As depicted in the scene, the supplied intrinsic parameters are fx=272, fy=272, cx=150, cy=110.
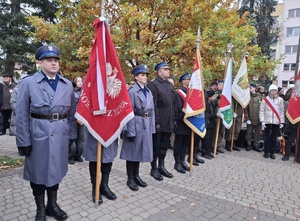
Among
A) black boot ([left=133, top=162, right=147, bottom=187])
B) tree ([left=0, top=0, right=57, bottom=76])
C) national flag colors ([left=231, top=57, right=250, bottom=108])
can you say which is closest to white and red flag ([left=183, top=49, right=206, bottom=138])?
black boot ([left=133, top=162, right=147, bottom=187])

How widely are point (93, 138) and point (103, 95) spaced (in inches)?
28.1

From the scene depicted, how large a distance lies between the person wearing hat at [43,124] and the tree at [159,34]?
15.1 ft

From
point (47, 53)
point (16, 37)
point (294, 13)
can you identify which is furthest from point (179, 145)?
point (294, 13)

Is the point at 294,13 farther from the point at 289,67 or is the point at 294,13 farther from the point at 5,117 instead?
the point at 5,117

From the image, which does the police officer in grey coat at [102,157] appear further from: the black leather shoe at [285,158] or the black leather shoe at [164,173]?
the black leather shoe at [285,158]

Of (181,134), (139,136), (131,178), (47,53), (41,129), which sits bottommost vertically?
(131,178)

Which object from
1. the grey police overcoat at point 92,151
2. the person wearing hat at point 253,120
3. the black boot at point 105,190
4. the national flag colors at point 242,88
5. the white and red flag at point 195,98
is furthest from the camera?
the person wearing hat at point 253,120

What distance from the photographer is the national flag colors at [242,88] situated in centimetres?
827

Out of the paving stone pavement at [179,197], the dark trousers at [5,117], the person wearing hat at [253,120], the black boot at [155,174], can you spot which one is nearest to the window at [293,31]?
the person wearing hat at [253,120]

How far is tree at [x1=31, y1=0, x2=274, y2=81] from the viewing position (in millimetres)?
8141

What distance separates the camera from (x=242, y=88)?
830cm

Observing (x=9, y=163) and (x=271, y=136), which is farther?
(x=271, y=136)

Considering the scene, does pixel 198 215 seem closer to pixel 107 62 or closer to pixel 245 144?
pixel 107 62

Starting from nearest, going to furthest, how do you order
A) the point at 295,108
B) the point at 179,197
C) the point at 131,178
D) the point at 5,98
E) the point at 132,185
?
the point at 179,197 → the point at 132,185 → the point at 131,178 → the point at 295,108 → the point at 5,98
